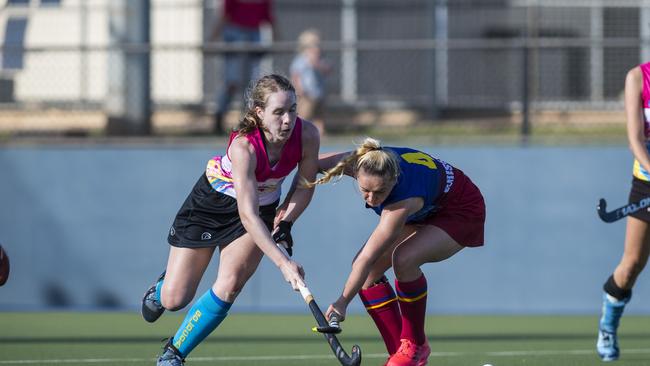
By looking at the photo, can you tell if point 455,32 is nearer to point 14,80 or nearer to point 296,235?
point 296,235

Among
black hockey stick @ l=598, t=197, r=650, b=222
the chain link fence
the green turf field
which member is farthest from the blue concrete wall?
black hockey stick @ l=598, t=197, r=650, b=222

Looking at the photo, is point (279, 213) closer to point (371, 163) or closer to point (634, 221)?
point (371, 163)

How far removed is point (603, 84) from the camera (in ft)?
34.3

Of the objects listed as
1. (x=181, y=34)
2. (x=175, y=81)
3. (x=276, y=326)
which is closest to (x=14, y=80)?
(x=175, y=81)

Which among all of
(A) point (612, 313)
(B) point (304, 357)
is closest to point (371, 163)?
(B) point (304, 357)

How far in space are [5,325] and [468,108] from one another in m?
4.38

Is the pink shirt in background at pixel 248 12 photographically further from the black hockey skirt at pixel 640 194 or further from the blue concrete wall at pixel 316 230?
the black hockey skirt at pixel 640 194

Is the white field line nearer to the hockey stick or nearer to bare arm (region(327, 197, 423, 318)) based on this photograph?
bare arm (region(327, 197, 423, 318))

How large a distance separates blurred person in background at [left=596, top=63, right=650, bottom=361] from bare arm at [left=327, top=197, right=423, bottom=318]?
1385mm

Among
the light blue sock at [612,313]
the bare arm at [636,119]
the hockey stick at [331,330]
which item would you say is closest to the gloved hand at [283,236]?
the hockey stick at [331,330]

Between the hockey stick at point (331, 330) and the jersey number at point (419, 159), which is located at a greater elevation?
the jersey number at point (419, 159)

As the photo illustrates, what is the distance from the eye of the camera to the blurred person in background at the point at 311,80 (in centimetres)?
1056

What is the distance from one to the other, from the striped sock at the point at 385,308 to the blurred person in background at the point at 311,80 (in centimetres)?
476

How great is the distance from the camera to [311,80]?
10.6m
